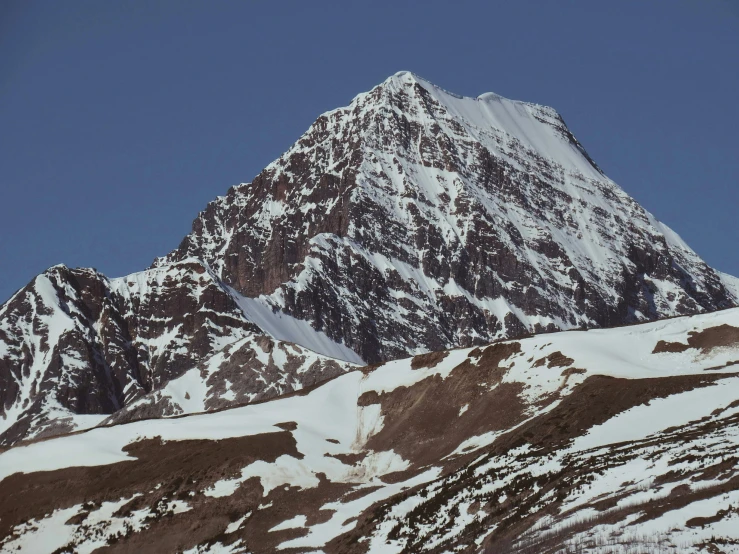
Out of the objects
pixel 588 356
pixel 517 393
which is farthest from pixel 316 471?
pixel 588 356

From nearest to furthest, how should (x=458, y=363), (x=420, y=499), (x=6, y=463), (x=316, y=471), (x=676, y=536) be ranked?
(x=676, y=536)
(x=420, y=499)
(x=316, y=471)
(x=6, y=463)
(x=458, y=363)

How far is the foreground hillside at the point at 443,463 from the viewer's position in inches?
2250

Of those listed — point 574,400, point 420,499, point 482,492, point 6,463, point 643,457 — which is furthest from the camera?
point 6,463

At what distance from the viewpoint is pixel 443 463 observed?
307ft

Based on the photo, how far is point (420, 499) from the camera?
253ft

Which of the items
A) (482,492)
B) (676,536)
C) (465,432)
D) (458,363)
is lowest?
(676,536)

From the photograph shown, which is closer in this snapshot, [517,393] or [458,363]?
[517,393]

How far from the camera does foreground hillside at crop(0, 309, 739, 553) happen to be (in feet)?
188

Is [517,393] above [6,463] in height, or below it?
below

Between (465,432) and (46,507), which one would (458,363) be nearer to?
(465,432)

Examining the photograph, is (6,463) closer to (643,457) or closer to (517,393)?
(517,393)

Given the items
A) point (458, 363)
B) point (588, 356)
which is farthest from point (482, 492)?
point (458, 363)

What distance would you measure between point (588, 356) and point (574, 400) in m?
16.4

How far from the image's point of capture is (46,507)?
99312 millimetres
